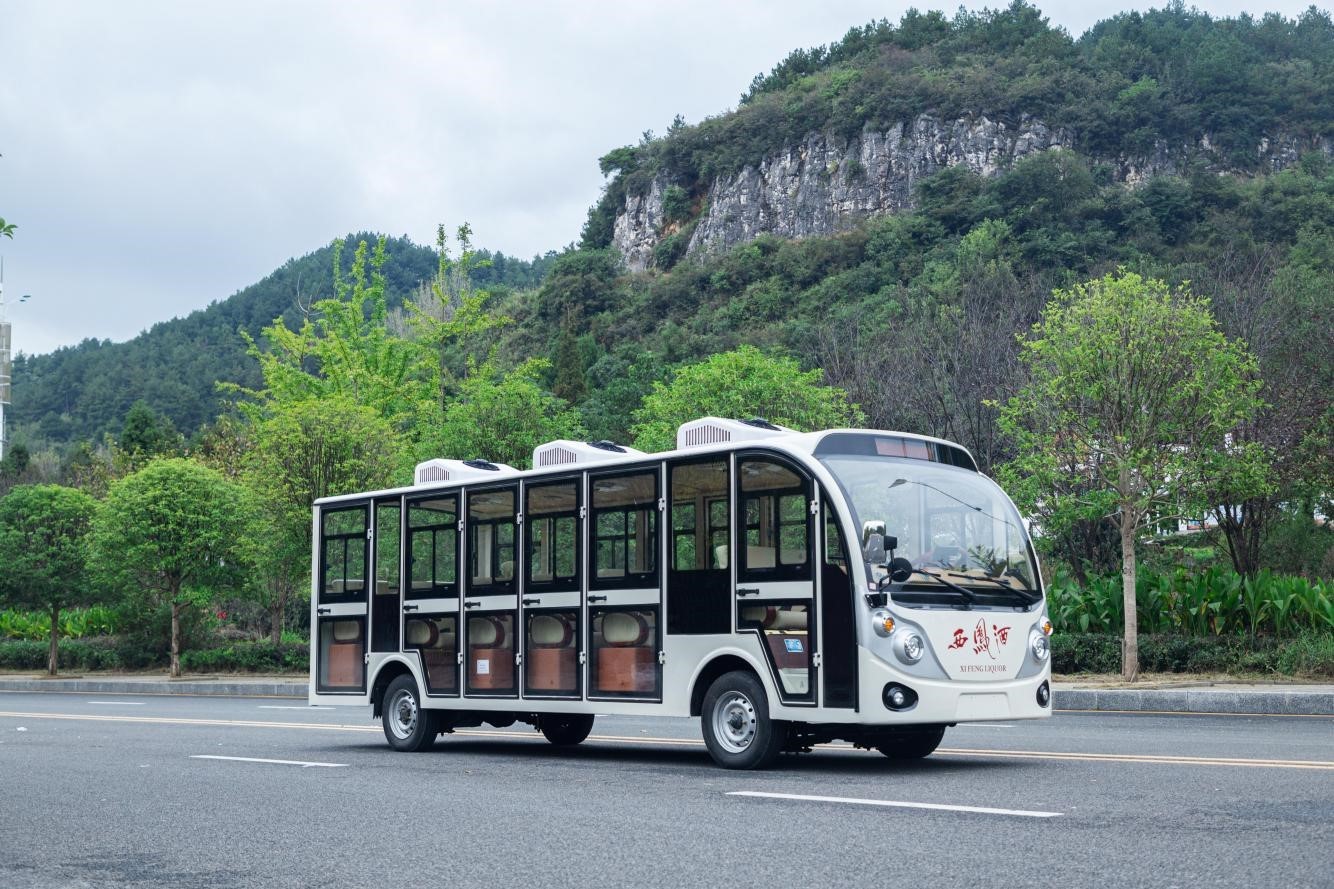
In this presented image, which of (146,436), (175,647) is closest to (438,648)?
(175,647)

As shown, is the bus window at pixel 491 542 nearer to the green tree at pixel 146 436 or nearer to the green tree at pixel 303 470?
the green tree at pixel 303 470

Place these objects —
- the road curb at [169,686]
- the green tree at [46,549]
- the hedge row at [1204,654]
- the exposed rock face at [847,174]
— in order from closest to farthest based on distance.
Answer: the hedge row at [1204,654]
the road curb at [169,686]
the green tree at [46,549]
the exposed rock face at [847,174]

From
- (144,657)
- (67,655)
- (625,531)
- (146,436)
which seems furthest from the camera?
(146,436)

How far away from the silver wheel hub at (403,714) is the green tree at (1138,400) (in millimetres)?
10469

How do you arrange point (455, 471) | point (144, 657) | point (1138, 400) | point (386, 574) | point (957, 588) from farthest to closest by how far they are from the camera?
point (144, 657)
point (1138, 400)
point (386, 574)
point (455, 471)
point (957, 588)

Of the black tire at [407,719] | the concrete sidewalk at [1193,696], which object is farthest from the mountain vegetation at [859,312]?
the black tire at [407,719]

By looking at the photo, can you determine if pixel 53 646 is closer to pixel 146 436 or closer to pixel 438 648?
pixel 438 648

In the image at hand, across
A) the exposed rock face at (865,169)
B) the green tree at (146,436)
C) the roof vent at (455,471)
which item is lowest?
the roof vent at (455,471)

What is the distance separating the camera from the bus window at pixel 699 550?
1191 cm

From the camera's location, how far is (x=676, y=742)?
1459 cm

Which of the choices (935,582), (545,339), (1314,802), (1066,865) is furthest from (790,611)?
(545,339)

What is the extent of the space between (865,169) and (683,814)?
361ft

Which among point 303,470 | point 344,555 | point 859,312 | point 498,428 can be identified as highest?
point 859,312

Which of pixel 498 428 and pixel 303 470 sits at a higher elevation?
pixel 498 428
